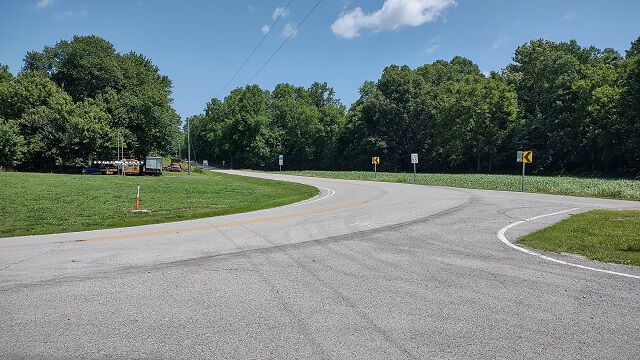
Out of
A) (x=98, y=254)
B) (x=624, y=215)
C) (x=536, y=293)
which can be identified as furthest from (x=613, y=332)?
(x=624, y=215)

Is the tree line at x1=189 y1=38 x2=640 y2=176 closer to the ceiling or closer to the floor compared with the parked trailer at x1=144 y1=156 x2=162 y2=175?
closer to the ceiling

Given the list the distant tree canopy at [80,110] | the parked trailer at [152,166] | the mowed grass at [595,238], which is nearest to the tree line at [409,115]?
the distant tree canopy at [80,110]

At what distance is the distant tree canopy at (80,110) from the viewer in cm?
5106

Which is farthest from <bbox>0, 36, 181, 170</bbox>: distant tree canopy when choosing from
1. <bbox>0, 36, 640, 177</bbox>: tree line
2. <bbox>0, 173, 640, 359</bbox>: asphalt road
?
<bbox>0, 173, 640, 359</bbox>: asphalt road

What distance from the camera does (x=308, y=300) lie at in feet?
16.8

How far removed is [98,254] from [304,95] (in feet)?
355

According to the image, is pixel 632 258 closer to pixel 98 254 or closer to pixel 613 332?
pixel 613 332

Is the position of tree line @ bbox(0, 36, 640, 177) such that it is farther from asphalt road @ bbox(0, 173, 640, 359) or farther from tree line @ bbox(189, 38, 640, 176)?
asphalt road @ bbox(0, 173, 640, 359)

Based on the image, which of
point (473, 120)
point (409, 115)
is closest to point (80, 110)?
point (409, 115)

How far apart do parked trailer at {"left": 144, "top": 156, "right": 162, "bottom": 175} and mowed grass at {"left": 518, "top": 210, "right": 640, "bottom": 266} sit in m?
48.5

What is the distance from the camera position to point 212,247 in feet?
28.3

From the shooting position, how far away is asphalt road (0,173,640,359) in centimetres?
386

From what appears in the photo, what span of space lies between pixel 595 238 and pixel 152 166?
50.7m

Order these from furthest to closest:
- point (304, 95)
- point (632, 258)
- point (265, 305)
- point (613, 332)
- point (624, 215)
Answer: point (304, 95), point (624, 215), point (632, 258), point (265, 305), point (613, 332)
